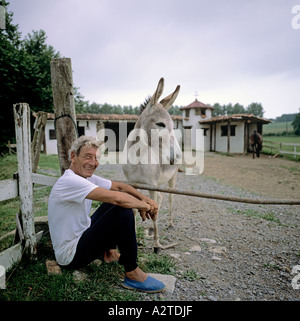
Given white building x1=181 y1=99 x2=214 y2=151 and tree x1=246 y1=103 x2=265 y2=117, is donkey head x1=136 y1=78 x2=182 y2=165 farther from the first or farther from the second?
tree x1=246 y1=103 x2=265 y2=117

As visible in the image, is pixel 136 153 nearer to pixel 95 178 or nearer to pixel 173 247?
pixel 95 178

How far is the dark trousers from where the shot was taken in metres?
2.22

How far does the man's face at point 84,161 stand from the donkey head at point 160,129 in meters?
1.32

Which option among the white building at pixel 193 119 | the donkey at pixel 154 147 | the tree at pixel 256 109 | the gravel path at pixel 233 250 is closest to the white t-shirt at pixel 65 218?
the gravel path at pixel 233 250

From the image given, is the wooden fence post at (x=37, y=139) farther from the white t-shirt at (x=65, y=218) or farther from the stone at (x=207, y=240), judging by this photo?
the stone at (x=207, y=240)

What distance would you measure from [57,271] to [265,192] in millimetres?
7139

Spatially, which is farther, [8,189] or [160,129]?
[160,129]

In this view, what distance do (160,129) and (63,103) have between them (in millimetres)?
1482

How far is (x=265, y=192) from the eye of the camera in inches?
294

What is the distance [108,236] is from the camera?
2.26 meters

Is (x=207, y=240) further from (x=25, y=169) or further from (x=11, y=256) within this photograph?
(x=25, y=169)

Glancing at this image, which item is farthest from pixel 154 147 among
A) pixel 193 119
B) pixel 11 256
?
pixel 193 119

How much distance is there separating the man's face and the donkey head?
132 centimetres

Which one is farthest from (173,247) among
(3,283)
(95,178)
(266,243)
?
(3,283)
